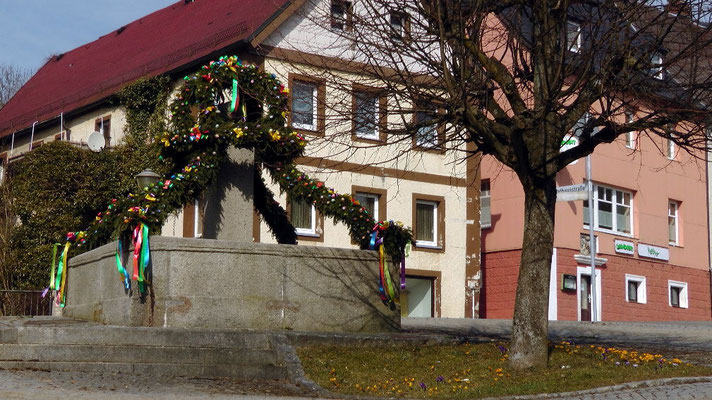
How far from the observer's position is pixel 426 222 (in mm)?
33812

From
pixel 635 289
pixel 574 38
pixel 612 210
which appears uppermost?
pixel 612 210

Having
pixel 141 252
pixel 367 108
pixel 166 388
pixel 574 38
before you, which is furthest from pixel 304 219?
pixel 166 388

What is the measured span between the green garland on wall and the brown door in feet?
70.1

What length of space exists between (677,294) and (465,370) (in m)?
29.7

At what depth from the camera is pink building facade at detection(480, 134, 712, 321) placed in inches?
1421

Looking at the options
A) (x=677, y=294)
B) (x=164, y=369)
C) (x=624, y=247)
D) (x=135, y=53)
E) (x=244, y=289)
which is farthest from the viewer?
(x=677, y=294)


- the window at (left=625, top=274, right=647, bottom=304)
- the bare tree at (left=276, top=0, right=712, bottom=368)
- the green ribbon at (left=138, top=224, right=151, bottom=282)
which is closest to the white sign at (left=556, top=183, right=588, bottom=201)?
the window at (left=625, top=274, right=647, bottom=304)

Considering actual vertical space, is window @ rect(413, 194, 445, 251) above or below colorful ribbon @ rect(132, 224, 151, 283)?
above

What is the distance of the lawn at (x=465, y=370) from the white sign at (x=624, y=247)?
2393 cm

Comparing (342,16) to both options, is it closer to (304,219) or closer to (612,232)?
(304,219)

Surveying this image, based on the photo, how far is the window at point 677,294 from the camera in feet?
131

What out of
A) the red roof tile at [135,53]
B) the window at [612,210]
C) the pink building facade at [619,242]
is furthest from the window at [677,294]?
the red roof tile at [135,53]

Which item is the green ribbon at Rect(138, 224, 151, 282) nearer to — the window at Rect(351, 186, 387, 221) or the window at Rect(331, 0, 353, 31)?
the window at Rect(331, 0, 353, 31)

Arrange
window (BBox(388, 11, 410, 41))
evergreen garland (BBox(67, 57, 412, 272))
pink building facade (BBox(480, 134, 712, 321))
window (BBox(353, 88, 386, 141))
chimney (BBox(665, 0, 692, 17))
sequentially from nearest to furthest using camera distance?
chimney (BBox(665, 0, 692, 17)), window (BBox(388, 11, 410, 41)), window (BBox(353, 88, 386, 141)), evergreen garland (BBox(67, 57, 412, 272)), pink building facade (BBox(480, 134, 712, 321))
